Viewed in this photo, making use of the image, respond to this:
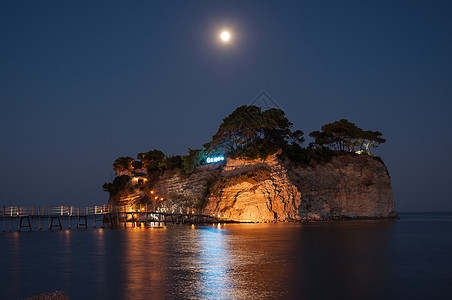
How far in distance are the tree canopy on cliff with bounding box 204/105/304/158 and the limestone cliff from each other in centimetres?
217

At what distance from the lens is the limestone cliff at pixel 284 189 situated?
66.7 meters

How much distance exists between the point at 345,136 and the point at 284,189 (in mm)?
24674

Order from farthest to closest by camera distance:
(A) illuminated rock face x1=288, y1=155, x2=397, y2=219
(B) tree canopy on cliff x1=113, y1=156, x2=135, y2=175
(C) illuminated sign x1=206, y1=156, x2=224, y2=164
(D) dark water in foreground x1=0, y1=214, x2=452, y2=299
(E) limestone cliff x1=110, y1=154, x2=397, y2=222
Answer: (B) tree canopy on cliff x1=113, y1=156, x2=135, y2=175 → (C) illuminated sign x1=206, y1=156, x2=224, y2=164 → (A) illuminated rock face x1=288, y1=155, x2=397, y2=219 → (E) limestone cliff x1=110, y1=154, x2=397, y2=222 → (D) dark water in foreground x1=0, y1=214, x2=452, y2=299

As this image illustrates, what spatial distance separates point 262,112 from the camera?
77000 mm

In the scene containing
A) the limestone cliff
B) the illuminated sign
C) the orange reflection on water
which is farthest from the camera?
the illuminated sign

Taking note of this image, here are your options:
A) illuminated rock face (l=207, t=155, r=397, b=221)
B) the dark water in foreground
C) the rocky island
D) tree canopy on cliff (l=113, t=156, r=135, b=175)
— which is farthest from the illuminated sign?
the dark water in foreground

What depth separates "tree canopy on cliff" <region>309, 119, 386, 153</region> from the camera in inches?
3263

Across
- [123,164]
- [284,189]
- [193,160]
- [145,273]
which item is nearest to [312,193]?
[284,189]

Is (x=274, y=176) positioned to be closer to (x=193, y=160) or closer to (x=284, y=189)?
(x=284, y=189)

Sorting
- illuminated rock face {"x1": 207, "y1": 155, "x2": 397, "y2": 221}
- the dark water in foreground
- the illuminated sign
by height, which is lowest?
the dark water in foreground

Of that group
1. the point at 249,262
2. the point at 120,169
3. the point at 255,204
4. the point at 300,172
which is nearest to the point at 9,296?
the point at 249,262

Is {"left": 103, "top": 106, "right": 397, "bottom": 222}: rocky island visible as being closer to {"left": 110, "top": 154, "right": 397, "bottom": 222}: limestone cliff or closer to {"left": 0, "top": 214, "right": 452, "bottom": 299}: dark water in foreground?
{"left": 110, "top": 154, "right": 397, "bottom": 222}: limestone cliff

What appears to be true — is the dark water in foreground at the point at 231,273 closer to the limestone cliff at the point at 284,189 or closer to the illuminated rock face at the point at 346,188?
the limestone cliff at the point at 284,189

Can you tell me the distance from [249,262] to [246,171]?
51.3 m
